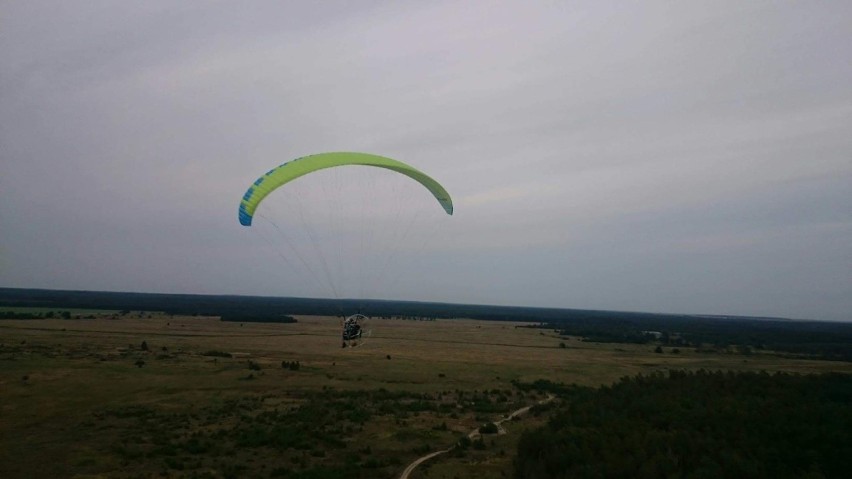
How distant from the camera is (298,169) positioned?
67.5 ft

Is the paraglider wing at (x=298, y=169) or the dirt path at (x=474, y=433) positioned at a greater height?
the paraglider wing at (x=298, y=169)

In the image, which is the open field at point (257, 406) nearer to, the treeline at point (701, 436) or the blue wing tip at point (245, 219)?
the treeline at point (701, 436)

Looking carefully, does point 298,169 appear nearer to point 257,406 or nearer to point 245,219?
point 245,219

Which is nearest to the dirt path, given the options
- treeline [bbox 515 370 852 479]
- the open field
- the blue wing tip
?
the open field

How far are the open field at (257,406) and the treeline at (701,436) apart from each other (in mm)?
2750

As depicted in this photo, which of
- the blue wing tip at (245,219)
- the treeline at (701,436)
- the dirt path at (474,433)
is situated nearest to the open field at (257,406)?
the dirt path at (474,433)

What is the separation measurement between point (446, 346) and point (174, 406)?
41.8 metres

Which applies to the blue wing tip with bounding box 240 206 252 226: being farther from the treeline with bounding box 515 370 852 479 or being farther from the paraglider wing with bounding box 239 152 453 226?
the treeline with bounding box 515 370 852 479

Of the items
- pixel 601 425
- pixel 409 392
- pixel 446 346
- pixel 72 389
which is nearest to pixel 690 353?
pixel 446 346

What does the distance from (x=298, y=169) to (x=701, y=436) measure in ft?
50.5

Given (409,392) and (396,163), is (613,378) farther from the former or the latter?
(396,163)

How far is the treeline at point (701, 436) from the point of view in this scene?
12016 mm

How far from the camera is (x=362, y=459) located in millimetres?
18109

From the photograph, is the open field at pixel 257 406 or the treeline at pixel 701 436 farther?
the open field at pixel 257 406
